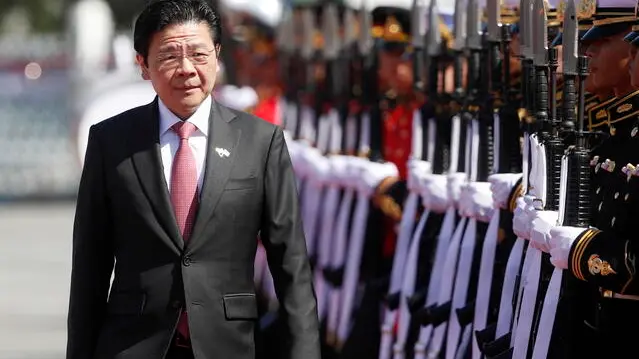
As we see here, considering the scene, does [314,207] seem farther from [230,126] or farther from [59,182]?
[59,182]

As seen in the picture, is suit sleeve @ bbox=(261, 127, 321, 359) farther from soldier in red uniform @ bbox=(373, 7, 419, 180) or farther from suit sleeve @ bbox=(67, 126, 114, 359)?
soldier in red uniform @ bbox=(373, 7, 419, 180)

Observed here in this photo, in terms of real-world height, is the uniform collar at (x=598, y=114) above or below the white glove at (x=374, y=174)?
above

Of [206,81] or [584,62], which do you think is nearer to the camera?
[206,81]

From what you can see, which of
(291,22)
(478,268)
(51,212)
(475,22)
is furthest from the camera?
(51,212)

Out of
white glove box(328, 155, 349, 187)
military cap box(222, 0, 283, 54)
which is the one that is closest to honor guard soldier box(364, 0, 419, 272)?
white glove box(328, 155, 349, 187)

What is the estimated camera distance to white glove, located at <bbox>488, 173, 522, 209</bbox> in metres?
6.78

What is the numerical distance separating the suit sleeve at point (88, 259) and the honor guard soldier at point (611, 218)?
1.30 metres

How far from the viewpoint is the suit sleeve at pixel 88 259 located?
5375mm

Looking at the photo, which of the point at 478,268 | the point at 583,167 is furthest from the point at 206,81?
the point at 478,268

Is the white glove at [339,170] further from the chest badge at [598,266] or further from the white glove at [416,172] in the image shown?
the chest badge at [598,266]

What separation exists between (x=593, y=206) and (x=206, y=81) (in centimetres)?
122

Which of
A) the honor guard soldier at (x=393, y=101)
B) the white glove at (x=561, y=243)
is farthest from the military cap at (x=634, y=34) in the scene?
the honor guard soldier at (x=393, y=101)

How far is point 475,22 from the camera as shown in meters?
7.81

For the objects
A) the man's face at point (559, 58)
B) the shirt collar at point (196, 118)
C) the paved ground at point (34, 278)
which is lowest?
the paved ground at point (34, 278)
